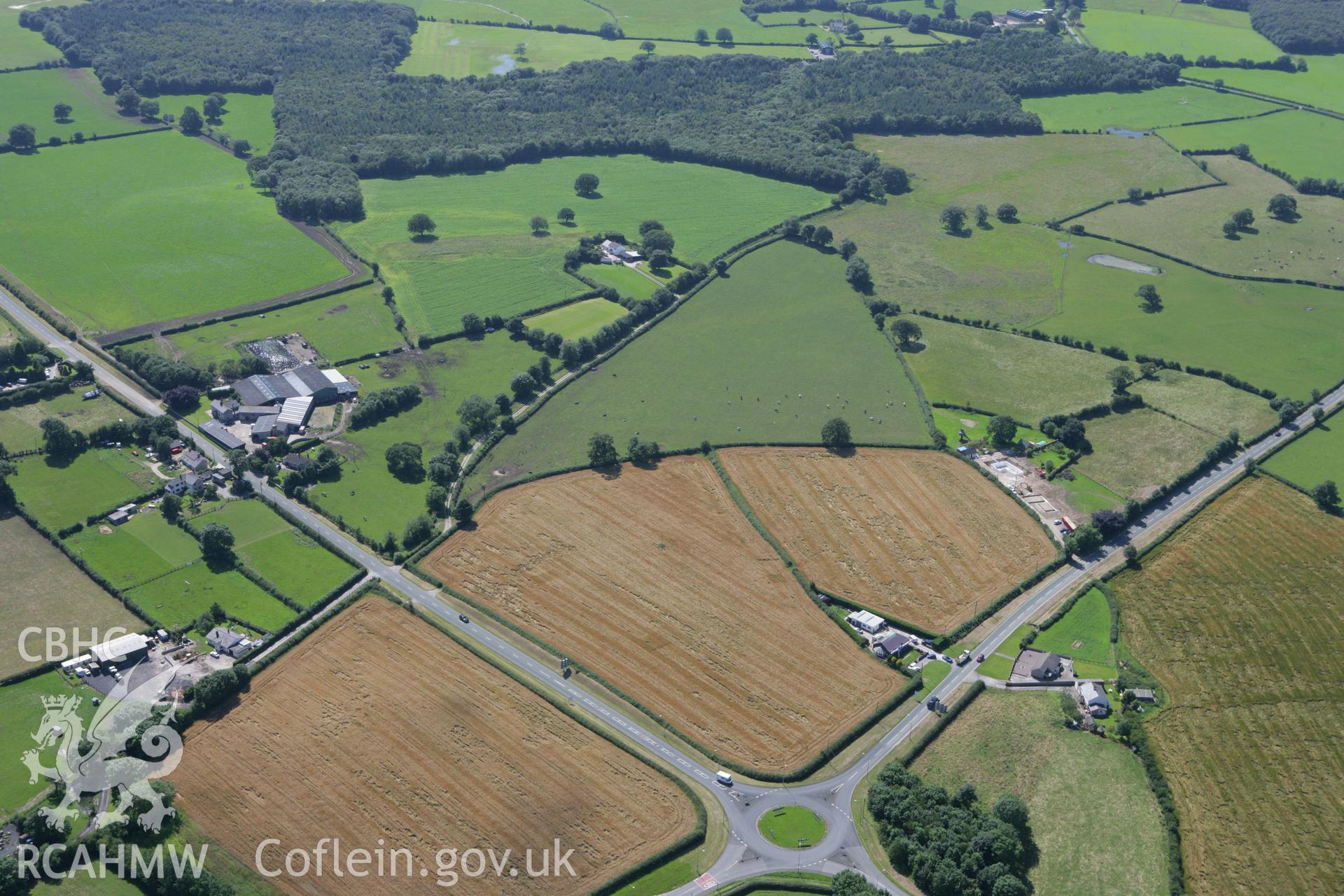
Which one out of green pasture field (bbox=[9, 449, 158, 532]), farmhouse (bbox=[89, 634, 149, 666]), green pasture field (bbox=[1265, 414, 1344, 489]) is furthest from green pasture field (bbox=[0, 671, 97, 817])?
green pasture field (bbox=[1265, 414, 1344, 489])

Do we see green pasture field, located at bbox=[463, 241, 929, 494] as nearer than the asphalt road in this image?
No

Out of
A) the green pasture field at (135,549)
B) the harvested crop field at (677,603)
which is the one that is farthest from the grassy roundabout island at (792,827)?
the green pasture field at (135,549)

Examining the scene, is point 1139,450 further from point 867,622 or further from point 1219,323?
point 867,622

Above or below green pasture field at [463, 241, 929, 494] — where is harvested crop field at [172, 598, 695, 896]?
below

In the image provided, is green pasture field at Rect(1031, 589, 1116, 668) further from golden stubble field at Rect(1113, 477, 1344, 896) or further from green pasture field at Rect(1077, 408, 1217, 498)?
green pasture field at Rect(1077, 408, 1217, 498)

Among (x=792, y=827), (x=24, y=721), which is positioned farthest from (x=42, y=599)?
(x=792, y=827)

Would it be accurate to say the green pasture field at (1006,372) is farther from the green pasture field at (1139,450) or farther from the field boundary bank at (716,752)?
the field boundary bank at (716,752)

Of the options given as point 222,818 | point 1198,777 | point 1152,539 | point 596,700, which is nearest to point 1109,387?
point 1152,539
